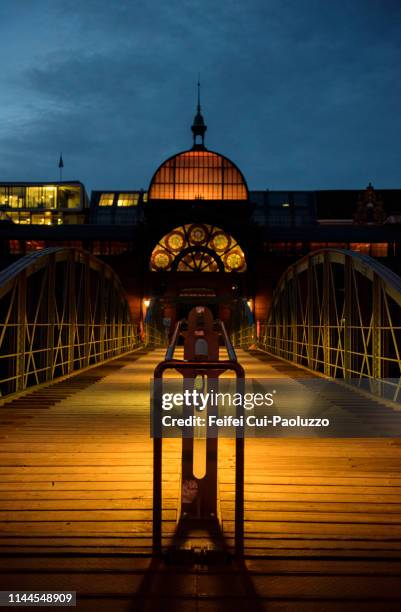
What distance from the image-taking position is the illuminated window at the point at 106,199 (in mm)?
77812

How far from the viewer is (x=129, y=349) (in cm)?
3428

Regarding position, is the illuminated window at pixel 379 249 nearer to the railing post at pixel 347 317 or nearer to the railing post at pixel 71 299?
the railing post at pixel 347 317

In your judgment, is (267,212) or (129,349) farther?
(267,212)

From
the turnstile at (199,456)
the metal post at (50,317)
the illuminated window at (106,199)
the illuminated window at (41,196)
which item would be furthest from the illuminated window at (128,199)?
the turnstile at (199,456)

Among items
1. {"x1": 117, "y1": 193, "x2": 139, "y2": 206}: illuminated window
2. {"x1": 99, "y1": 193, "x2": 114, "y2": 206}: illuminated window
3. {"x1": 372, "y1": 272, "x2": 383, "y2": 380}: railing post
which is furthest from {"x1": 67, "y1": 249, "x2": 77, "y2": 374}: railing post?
{"x1": 99, "y1": 193, "x2": 114, "y2": 206}: illuminated window

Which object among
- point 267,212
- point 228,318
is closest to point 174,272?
point 228,318

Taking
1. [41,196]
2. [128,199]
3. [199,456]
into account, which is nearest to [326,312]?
[199,456]

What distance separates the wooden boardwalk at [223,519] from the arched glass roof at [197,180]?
176 ft

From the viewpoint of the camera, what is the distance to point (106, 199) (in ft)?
258

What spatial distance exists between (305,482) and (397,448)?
196 cm

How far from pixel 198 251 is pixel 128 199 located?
24.0 metres

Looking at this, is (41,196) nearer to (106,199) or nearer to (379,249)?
(106,199)

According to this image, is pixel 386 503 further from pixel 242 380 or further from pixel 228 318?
pixel 228 318

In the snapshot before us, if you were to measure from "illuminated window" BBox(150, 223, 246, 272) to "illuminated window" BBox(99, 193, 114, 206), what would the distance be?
2257 centimetres
